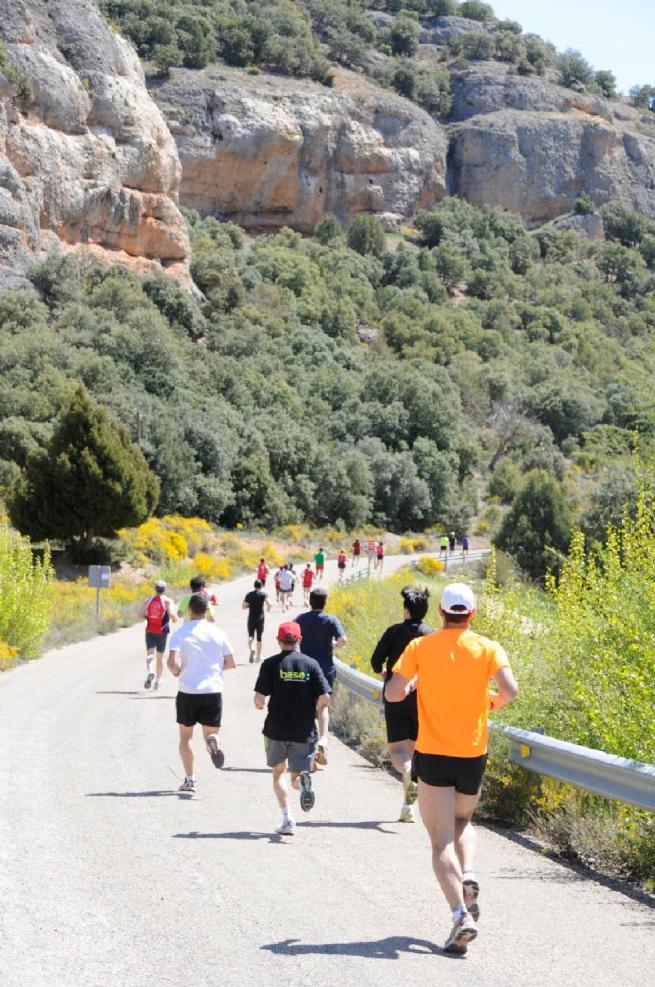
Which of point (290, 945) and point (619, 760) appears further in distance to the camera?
point (619, 760)

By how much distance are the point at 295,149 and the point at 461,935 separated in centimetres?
11478

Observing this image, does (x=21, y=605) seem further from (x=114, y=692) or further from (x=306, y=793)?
(x=306, y=793)

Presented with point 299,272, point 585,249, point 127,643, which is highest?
point 585,249

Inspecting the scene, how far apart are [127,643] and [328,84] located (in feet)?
380

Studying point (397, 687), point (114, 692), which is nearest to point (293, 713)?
point (397, 687)

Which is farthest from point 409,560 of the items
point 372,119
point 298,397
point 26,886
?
point 372,119

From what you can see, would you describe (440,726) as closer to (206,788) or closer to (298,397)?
(206,788)

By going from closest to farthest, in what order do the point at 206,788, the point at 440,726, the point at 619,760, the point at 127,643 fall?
the point at 440,726 → the point at 619,760 → the point at 206,788 → the point at 127,643

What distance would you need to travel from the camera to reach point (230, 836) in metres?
8.20

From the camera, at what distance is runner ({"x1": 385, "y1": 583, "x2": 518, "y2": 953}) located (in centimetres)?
589

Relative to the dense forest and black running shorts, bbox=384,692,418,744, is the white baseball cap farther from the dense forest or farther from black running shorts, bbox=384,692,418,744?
the dense forest

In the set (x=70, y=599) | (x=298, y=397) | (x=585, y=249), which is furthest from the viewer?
(x=585, y=249)

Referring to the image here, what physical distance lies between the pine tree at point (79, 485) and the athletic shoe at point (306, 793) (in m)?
29.4

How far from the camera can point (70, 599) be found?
102 feet
